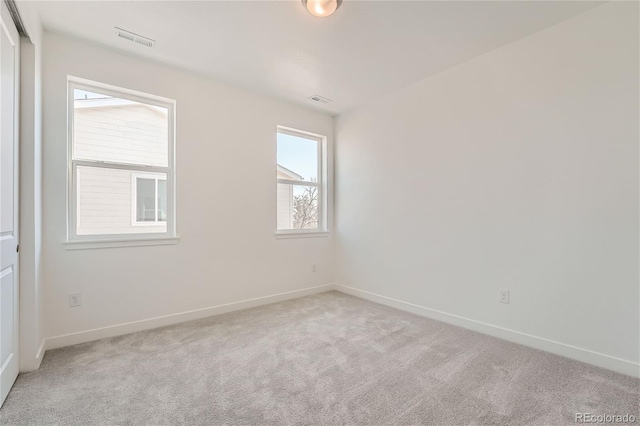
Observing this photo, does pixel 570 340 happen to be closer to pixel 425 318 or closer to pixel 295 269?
pixel 425 318

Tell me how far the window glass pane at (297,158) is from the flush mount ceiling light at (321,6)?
1997 millimetres

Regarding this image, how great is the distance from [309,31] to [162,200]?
213 cm

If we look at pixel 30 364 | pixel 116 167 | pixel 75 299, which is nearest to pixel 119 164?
pixel 116 167

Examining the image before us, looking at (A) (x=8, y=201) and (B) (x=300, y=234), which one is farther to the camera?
(B) (x=300, y=234)

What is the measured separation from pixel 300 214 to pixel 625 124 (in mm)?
3281

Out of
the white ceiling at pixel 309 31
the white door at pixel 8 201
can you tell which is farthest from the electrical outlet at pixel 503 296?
the white door at pixel 8 201

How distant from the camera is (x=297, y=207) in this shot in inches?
163

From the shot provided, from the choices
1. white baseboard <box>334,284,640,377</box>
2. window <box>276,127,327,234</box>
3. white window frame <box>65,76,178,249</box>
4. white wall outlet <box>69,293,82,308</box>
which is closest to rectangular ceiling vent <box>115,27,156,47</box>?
white window frame <box>65,76,178,249</box>

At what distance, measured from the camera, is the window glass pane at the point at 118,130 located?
2.60 meters

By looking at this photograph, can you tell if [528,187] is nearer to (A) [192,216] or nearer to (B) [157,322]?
(A) [192,216]

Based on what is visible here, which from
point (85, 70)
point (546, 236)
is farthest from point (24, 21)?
point (546, 236)

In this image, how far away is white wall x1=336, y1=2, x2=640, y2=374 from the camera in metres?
2.07

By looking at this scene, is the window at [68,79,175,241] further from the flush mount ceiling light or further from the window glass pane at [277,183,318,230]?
the flush mount ceiling light

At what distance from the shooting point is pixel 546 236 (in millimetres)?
2395
